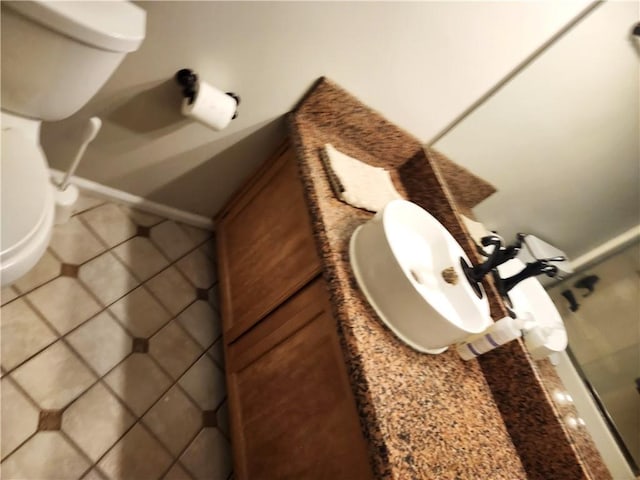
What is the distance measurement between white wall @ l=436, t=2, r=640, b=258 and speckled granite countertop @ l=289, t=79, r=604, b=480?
0.41 metres

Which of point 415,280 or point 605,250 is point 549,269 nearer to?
point 605,250

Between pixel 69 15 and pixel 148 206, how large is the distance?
0.83 meters

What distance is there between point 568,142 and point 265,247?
1327 mm

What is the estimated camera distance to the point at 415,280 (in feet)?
2.99

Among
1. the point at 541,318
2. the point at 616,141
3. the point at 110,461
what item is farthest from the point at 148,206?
the point at 616,141

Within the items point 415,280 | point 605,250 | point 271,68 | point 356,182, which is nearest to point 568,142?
point 605,250

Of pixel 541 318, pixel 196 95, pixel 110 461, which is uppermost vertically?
pixel 541 318

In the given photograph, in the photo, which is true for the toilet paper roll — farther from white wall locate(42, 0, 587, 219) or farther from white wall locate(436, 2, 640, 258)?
white wall locate(436, 2, 640, 258)

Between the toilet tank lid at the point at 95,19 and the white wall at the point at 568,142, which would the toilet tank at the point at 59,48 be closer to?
the toilet tank lid at the point at 95,19

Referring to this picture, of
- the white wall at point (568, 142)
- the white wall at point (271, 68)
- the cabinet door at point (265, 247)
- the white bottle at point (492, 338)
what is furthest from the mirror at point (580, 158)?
the cabinet door at point (265, 247)

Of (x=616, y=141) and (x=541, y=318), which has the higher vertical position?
(x=616, y=141)

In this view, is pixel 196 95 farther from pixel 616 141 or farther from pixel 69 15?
pixel 616 141

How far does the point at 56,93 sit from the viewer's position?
877 millimetres

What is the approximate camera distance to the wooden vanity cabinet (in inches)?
32.0
